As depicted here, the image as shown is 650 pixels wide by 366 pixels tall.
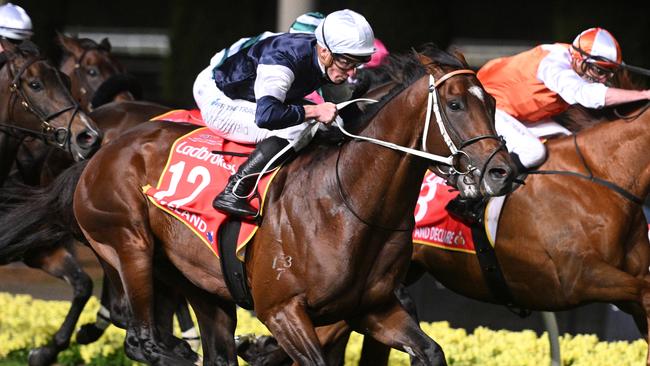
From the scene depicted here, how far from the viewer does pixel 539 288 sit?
5.70 meters

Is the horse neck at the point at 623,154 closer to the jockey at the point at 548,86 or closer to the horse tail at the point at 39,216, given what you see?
the jockey at the point at 548,86

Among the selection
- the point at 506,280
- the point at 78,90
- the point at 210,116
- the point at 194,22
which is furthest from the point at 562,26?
the point at 210,116

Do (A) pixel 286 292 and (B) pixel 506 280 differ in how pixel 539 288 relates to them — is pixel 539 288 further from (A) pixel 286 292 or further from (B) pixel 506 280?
(A) pixel 286 292

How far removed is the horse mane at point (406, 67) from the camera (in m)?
4.45

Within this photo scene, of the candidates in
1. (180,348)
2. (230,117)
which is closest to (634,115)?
(230,117)

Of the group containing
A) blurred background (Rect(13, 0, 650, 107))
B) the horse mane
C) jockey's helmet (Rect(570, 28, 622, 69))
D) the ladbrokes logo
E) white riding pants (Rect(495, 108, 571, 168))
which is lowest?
blurred background (Rect(13, 0, 650, 107))

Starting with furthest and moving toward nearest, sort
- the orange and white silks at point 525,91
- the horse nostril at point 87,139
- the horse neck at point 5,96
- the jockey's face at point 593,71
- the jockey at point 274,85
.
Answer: the horse neck at point 5,96 → the horse nostril at point 87,139 → the orange and white silks at point 525,91 → the jockey's face at point 593,71 → the jockey at point 274,85

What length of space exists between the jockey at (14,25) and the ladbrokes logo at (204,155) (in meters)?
2.02

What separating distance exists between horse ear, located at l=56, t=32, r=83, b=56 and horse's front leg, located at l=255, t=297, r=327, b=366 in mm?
4208

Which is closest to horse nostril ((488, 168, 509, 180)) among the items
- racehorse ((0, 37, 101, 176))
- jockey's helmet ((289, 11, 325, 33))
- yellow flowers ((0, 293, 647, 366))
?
jockey's helmet ((289, 11, 325, 33))

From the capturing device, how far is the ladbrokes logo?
5121mm

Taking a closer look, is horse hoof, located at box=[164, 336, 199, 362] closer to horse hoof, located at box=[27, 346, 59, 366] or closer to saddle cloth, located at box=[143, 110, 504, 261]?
saddle cloth, located at box=[143, 110, 504, 261]

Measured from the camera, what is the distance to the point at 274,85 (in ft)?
15.1

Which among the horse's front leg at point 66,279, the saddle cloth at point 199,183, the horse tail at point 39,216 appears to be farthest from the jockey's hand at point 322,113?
the horse's front leg at point 66,279
